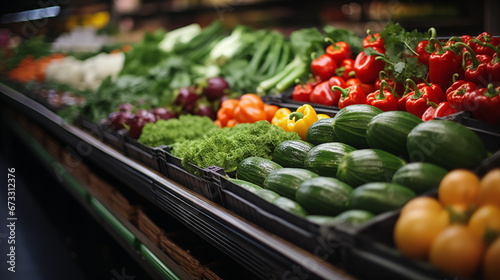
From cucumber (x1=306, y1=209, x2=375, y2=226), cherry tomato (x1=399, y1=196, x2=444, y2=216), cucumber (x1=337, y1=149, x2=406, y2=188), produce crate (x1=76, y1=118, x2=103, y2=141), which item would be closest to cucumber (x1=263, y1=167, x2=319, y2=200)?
cucumber (x1=337, y1=149, x2=406, y2=188)

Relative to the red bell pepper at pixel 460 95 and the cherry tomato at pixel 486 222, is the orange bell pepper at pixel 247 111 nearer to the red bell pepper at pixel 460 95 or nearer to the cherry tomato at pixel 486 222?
the red bell pepper at pixel 460 95

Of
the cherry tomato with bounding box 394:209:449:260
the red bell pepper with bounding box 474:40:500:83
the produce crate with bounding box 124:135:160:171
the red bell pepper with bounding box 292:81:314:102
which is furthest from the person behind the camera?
the red bell pepper with bounding box 292:81:314:102

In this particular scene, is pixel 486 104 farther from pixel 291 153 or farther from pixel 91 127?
pixel 91 127

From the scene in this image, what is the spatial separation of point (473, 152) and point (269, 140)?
2.86 ft

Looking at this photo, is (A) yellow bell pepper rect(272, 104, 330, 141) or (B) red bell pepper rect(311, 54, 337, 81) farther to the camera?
(B) red bell pepper rect(311, 54, 337, 81)

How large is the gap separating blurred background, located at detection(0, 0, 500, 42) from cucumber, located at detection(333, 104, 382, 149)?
2.70 metres

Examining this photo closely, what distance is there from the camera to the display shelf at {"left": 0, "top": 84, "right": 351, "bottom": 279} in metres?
1.12

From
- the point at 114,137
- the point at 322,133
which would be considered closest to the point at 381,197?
the point at 322,133

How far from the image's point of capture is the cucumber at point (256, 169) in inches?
64.4

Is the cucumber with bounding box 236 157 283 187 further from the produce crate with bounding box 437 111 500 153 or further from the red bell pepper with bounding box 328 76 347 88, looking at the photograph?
the red bell pepper with bounding box 328 76 347 88

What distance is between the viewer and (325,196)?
1.27 metres

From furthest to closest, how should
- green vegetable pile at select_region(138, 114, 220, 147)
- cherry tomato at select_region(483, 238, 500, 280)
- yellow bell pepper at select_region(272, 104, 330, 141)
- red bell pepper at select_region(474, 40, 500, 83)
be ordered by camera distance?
green vegetable pile at select_region(138, 114, 220, 147) < yellow bell pepper at select_region(272, 104, 330, 141) < red bell pepper at select_region(474, 40, 500, 83) < cherry tomato at select_region(483, 238, 500, 280)

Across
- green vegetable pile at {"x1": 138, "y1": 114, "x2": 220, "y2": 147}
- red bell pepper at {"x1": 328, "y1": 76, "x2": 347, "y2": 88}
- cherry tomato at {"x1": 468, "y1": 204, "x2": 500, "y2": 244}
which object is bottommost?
cherry tomato at {"x1": 468, "y1": 204, "x2": 500, "y2": 244}

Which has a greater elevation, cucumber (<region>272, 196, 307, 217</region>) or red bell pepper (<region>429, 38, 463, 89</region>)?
red bell pepper (<region>429, 38, 463, 89</region>)
